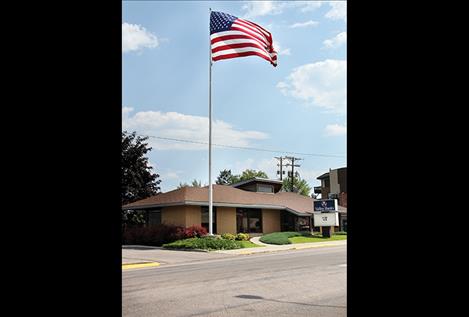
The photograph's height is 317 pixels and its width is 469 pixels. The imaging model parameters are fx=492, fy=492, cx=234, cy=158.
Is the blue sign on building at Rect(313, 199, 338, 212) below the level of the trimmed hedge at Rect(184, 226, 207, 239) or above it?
above

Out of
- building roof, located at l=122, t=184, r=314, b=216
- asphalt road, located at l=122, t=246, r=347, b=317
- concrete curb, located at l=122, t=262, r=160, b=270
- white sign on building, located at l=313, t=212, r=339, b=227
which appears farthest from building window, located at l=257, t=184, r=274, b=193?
asphalt road, located at l=122, t=246, r=347, b=317

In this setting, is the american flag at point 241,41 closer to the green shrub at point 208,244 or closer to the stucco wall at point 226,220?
the green shrub at point 208,244

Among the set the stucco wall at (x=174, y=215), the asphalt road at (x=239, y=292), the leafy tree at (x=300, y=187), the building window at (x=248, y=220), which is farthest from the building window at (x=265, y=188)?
the leafy tree at (x=300, y=187)

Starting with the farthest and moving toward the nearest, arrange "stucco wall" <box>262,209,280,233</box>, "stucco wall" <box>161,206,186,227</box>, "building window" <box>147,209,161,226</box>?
1. "stucco wall" <box>262,209,280,233</box>
2. "building window" <box>147,209,161,226</box>
3. "stucco wall" <box>161,206,186,227</box>

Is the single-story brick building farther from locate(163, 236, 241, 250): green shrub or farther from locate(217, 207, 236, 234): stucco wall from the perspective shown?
locate(163, 236, 241, 250): green shrub

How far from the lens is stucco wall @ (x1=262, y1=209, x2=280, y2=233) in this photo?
4553 centimetres

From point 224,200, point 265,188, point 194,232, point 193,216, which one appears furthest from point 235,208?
point 265,188

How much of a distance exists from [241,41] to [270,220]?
85.4 feet

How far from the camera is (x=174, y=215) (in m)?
39.0

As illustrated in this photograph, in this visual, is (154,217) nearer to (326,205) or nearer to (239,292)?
(326,205)
